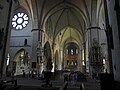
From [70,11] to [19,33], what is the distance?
31.9 feet

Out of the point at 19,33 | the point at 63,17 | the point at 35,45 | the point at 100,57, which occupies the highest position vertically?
the point at 63,17

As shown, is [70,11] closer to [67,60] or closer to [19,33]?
[19,33]

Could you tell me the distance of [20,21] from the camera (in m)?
22.6

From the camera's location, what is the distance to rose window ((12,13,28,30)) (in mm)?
22500

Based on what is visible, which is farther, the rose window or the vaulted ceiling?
the rose window

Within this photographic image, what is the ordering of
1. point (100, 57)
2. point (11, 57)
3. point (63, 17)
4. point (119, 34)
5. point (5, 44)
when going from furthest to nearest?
point (63, 17) < point (11, 57) < point (100, 57) < point (5, 44) < point (119, 34)

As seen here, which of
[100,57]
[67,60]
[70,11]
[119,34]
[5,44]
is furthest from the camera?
[67,60]

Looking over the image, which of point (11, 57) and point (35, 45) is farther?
point (11, 57)

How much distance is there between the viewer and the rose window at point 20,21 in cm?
2250

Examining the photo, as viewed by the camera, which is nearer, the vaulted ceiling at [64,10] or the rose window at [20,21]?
the vaulted ceiling at [64,10]

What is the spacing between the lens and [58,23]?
28391mm

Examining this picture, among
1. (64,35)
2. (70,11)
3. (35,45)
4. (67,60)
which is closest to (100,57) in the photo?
(35,45)

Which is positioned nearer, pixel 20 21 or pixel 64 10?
pixel 20 21

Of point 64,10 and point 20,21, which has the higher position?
point 64,10
